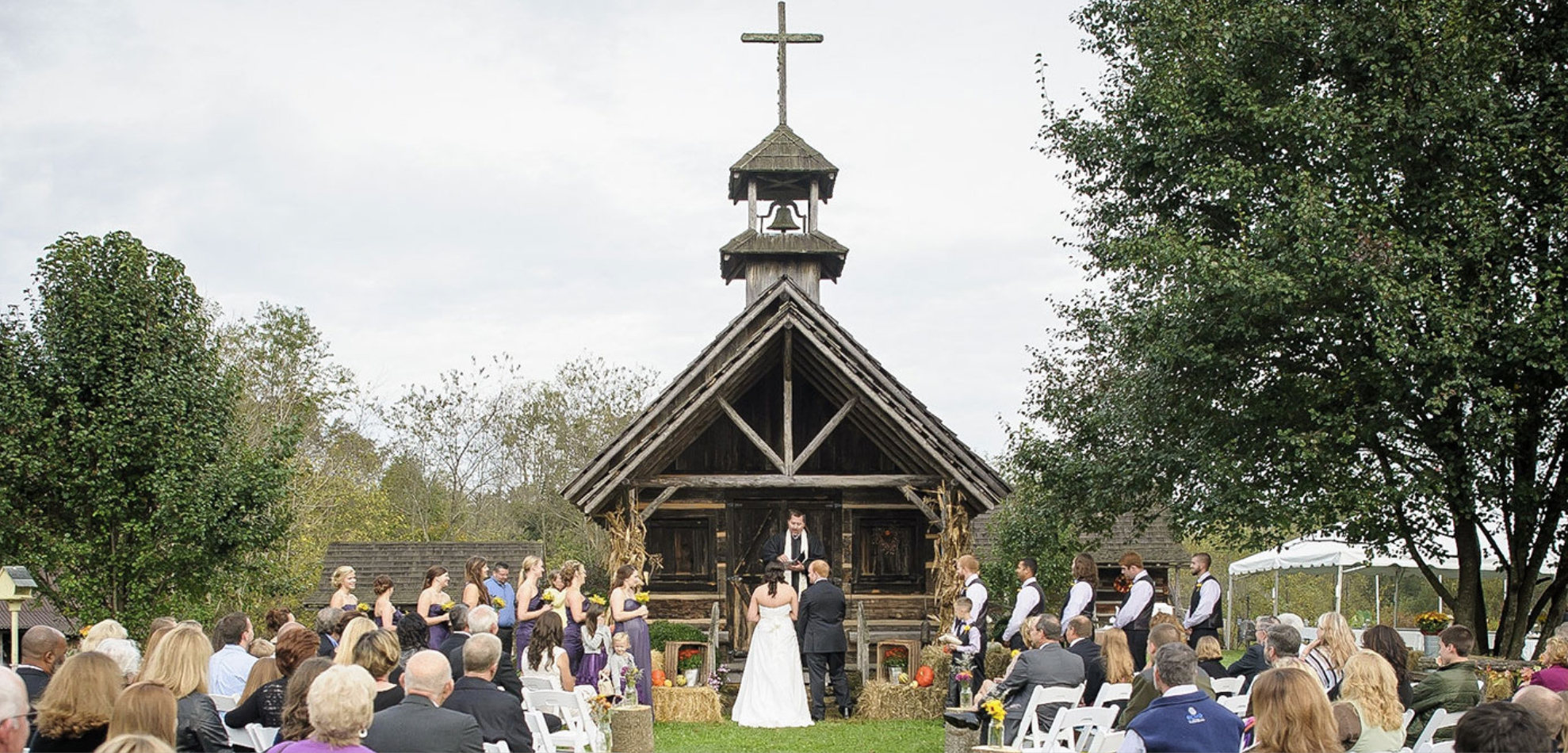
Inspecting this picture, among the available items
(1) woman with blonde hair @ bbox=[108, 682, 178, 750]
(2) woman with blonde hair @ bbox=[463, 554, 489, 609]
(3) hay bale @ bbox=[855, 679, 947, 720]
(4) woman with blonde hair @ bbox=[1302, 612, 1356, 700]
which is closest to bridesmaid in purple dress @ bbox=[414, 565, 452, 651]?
(2) woman with blonde hair @ bbox=[463, 554, 489, 609]

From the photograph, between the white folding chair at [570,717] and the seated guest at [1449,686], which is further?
the white folding chair at [570,717]

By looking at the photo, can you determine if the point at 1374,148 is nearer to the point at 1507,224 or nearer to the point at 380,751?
the point at 1507,224

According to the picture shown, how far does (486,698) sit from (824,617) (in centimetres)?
778

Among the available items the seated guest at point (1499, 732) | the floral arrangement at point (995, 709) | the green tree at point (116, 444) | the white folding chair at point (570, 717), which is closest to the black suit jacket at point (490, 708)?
the white folding chair at point (570, 717)

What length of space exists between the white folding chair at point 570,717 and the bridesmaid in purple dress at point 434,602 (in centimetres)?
346

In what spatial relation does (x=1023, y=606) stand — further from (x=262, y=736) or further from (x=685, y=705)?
(x=262, y=736)

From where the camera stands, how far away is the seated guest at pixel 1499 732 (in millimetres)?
4758

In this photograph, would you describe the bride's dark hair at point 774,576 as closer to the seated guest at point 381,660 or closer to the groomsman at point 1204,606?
the groomsman at point 1204,606

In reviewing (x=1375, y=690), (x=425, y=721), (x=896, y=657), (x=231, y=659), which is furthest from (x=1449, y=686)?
(x=896, y=657)

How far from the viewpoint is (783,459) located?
19.1m

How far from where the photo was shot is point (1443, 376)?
15.8 meters

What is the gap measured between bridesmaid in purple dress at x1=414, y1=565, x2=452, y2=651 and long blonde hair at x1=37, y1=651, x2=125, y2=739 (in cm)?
750

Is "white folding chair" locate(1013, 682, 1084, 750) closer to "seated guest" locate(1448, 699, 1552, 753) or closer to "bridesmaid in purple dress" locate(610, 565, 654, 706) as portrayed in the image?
"seated guest" locate(1448, 699, 1552, 753)

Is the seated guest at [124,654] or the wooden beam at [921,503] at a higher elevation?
the wooden beam at [921,503]
